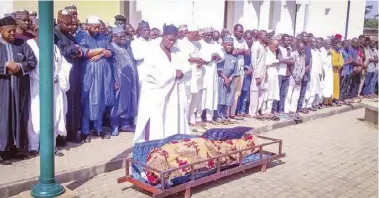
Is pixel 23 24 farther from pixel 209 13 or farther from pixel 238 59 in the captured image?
pixel 209 13

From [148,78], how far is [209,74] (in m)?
2.79

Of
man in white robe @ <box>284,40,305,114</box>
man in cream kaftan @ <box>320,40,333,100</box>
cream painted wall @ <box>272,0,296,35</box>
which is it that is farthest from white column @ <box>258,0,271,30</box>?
man in white robe @ <box>284,40,305,114</box>

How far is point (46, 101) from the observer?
4555mm

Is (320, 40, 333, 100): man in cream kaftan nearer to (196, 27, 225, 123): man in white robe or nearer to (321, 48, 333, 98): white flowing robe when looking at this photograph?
(321, 48, 333, 98): white flowing robe

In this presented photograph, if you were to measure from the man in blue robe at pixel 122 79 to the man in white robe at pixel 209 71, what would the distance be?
1.60 metres

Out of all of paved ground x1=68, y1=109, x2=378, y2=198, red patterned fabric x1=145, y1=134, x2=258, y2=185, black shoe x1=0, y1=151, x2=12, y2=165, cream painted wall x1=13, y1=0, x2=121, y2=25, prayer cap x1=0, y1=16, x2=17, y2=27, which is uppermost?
cream painted wall x1=13, y1=0, x2=121, y2=25

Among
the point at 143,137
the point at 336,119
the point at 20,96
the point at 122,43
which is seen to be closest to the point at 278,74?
the point at 336,119

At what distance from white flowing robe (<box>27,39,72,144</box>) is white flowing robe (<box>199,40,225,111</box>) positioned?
3.25 metres

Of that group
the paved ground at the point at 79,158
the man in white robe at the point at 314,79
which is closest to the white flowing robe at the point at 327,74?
the man in white robe at the point at 314,79

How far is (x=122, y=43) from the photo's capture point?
25.2ft

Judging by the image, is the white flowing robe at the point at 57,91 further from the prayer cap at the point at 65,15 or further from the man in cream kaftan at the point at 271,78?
the man in cream kaftan at the point at 271,78

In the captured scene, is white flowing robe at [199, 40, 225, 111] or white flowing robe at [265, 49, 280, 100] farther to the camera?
white flowing robe at [265, 49, 280, 100]

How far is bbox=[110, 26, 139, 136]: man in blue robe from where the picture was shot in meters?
7.59

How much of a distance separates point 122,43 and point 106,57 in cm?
62
